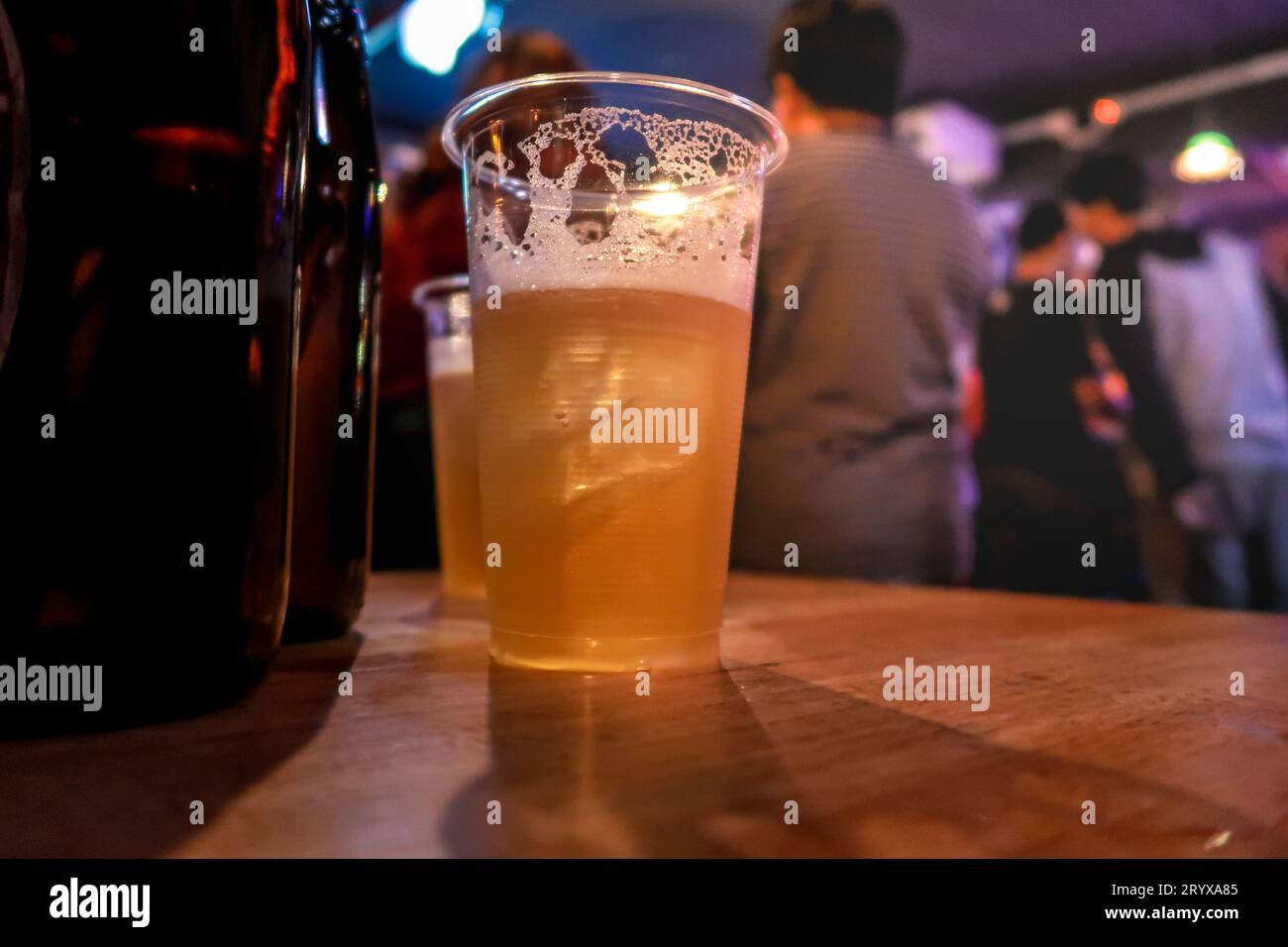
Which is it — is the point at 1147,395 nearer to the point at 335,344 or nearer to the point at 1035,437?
the point at 1035,437

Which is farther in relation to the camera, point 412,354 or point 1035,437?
point 1035,437

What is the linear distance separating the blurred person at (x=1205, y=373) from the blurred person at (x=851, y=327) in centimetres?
217

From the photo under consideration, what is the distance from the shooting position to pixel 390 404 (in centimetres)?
196

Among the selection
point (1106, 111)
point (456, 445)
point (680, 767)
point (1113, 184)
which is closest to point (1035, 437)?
point (1113, 184)

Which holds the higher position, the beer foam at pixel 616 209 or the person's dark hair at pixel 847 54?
the person's dark hair at pixel 847 54

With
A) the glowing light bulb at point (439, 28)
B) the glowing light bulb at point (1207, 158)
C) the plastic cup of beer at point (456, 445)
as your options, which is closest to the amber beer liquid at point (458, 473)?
the plastic cup of beer at point (456, 445)

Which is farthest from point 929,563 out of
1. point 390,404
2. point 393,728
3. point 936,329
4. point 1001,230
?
point 1001,230

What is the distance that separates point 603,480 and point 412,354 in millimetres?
1292

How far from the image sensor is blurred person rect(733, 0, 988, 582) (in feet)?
6.77

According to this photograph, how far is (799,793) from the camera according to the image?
367 mm

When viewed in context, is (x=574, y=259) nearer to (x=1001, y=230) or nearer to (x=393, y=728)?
(x=393, y=728)

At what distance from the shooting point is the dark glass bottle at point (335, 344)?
73 centimetres

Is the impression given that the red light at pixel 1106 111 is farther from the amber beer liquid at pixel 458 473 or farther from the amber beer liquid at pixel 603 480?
the amber beer liquid at pixel 603 480

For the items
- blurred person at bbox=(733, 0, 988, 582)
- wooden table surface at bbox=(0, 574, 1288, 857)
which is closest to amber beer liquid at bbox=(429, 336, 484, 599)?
wooden table surface at bbox=(0, 574, 1288, 857)
